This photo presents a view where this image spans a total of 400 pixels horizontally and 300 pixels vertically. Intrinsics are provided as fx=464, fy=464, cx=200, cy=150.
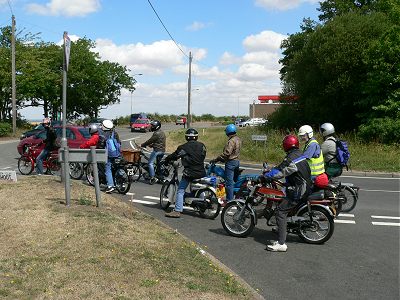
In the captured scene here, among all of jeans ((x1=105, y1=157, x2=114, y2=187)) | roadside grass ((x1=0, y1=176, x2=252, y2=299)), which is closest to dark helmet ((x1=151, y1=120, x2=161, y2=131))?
jeans ((x1=105, y1=157, x2=114, y2=187))

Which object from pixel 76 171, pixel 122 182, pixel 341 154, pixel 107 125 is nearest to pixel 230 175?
pixel 341 154

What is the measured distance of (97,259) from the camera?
17.4 ft

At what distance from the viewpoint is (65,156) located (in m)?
7.96

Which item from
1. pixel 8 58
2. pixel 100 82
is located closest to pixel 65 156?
pixel 8 58

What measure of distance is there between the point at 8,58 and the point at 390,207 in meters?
41.1

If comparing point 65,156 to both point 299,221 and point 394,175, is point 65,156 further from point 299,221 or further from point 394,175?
point 394,175

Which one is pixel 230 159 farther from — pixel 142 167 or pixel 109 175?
pixel 142 167

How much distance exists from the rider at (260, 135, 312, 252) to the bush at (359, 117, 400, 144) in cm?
1749

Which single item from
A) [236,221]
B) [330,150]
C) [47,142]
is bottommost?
[236,221]

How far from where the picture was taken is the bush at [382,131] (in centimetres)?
2264

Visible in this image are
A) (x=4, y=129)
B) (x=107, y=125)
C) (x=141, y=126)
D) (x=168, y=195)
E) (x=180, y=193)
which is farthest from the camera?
(x=141, y=126)

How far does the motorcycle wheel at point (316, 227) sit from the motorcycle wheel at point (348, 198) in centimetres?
286

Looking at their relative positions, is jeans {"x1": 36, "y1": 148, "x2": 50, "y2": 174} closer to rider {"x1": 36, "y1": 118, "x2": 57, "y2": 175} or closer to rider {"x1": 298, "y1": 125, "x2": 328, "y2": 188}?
rider {"x1": 36, "y1": 118, "x2": 57, "y2": 175}

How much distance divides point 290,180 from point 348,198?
376cm
